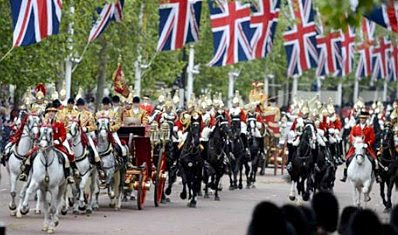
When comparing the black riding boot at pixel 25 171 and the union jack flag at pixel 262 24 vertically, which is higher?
the union jack flag at pixel 262 24

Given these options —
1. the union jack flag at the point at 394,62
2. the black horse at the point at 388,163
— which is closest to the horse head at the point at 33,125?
the black horse at the point at 388,163

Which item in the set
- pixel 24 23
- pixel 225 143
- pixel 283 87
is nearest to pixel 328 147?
pixel 225 143

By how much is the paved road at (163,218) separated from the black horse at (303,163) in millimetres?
922

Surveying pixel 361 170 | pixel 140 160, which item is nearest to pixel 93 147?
pixel 140 160

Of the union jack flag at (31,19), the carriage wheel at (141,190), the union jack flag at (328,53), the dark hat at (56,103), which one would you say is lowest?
the carriage wheel at (141,190)

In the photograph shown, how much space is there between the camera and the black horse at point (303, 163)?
1298 inches

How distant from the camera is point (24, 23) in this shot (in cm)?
3119

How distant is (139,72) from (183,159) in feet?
76.1

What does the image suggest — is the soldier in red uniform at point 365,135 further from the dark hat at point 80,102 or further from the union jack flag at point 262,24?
the union jack flag at point 262,24

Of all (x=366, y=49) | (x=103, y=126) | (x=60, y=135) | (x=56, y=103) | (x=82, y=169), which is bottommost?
(x=82, y=169)

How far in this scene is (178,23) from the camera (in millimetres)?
39031

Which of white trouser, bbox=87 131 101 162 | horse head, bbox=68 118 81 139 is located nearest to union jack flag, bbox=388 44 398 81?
white trouser, bbox=87 131 101 162

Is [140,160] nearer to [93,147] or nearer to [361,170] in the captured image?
[93,147]

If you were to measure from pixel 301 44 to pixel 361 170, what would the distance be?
75.6 ft
